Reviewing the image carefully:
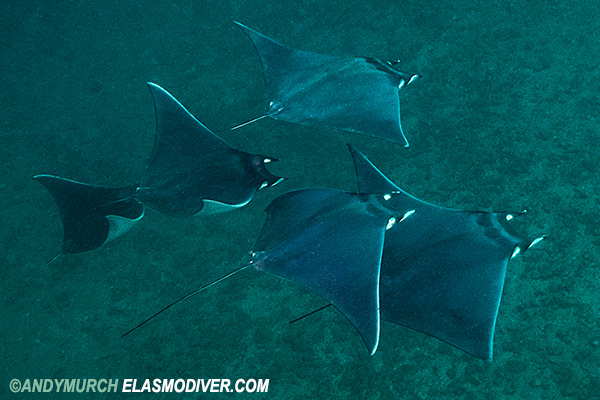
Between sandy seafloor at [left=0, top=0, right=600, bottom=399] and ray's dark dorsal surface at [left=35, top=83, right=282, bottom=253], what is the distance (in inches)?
14.8

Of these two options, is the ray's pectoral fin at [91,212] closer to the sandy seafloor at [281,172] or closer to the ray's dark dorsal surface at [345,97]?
the sandy seafloor at [281,172]

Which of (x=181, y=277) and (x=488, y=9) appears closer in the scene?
(x=181, y=277)

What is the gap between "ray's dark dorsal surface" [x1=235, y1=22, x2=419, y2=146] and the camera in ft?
9.73

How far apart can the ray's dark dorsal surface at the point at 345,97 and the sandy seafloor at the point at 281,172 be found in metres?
0.37

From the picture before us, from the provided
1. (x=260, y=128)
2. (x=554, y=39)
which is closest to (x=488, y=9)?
(x=554, y=39)

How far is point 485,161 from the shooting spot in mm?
3191

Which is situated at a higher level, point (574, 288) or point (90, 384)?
point (574, 288)

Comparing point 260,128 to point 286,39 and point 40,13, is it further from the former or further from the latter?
point 40,13

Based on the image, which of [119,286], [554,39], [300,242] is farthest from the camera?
[554,39]

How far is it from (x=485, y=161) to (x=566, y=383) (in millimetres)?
1505

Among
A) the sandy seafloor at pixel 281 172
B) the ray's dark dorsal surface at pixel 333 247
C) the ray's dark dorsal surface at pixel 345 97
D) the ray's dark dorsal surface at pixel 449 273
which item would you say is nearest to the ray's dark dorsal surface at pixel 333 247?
the ray's dark dorsal surface at pixel 333 247

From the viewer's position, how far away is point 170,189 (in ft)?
9.05

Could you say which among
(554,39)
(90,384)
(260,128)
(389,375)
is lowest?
(90,384)

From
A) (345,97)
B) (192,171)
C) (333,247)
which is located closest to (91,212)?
(192,171)
